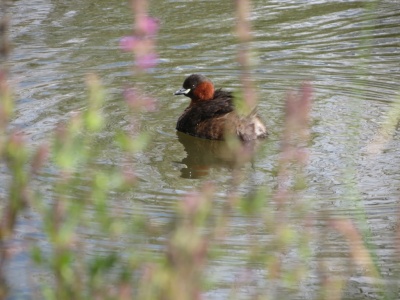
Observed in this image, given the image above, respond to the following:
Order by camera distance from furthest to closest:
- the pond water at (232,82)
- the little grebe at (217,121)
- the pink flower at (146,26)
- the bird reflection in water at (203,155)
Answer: the little grebe at (217,121) → the bird reflection in water at (203,155) → the pond water at (232,82) → the pink flower at (146,26)

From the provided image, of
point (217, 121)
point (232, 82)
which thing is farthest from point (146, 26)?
point (232, 82)

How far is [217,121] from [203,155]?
0.47 metres

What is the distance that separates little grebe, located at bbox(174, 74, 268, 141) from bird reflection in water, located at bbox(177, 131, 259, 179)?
0.22 ft

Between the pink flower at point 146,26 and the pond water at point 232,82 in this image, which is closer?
the pink flower at point 146,26

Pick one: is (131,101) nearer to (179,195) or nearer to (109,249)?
(109,249)

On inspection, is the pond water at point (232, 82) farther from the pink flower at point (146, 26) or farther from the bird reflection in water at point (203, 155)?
→ the pink flower at point (146, 26)

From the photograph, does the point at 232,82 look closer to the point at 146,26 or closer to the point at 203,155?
the point at 203,155

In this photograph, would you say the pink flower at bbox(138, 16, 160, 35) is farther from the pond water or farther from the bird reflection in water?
the bird reflection in water

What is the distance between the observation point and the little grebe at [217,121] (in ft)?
28.8

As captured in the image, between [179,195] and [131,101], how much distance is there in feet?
12.5

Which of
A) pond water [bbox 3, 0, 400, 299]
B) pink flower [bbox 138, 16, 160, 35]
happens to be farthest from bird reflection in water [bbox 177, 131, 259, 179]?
pink flower [bbox 138, 16, 160, 35]

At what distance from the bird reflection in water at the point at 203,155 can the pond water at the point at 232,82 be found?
40 millimetres

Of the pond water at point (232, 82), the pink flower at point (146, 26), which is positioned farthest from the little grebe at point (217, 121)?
the pink flower at point (146, 26)

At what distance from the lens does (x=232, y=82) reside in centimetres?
1048
